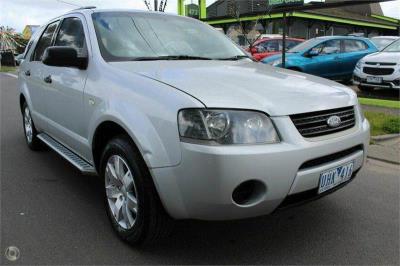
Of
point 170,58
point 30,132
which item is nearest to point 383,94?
point 30,132

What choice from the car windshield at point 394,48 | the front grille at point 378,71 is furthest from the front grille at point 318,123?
the car windshield at point 394,48

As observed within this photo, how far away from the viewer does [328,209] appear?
3.87 metres

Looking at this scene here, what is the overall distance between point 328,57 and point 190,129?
32.9 ft

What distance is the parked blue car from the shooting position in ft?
37.9

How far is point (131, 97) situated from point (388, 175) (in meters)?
3.19

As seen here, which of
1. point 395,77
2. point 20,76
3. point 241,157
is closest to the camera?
point 241,157

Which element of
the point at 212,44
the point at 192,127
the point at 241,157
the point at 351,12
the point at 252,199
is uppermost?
the point at 351,12

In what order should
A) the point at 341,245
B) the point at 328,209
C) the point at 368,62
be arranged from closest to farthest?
1. the point at 341,245
2. the point at 328,209
3. the point at 368,62

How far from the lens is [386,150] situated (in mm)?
5863

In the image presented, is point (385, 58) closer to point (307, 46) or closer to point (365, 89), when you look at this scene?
point (365, 89)

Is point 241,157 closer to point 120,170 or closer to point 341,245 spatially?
point 120,170

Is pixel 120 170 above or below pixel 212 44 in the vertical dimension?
below

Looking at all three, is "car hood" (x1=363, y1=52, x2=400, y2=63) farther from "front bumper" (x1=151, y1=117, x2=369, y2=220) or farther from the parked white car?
"front bumper" (x1=151, y1=117, x2=369, y2=220)

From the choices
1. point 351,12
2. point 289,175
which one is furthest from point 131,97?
point 351,12
